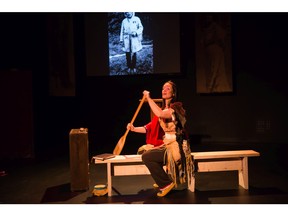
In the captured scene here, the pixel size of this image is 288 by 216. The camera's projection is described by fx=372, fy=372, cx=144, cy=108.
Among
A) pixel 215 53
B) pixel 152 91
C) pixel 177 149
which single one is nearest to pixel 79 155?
pixel 177 149

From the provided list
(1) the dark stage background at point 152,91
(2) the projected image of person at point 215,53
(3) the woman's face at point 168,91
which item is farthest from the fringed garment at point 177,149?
(2) the projected image of person at point 215,53

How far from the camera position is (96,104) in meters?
7.50

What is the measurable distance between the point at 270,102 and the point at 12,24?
5.00m

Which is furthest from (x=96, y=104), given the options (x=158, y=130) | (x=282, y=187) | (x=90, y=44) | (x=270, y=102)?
(x=282, y=187)

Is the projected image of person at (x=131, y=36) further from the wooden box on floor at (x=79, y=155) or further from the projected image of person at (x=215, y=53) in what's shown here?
the wooden box on floor at (x=79, y=155)

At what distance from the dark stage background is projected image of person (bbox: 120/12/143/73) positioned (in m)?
0.45

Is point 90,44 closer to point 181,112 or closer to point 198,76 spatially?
point 198,76

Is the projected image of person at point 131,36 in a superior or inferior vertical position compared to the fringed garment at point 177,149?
superior

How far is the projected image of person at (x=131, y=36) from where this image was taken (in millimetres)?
7020

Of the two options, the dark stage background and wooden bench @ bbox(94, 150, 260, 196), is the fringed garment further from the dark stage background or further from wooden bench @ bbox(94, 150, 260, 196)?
the dark stage background

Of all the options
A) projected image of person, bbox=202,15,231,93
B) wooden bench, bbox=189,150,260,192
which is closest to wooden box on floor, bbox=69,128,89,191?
wooden bench, bbox=189,150,260,192

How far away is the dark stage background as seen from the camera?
6.77 meters

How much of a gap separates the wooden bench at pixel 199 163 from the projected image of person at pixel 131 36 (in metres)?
3.60

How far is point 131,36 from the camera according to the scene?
704 centimetres
